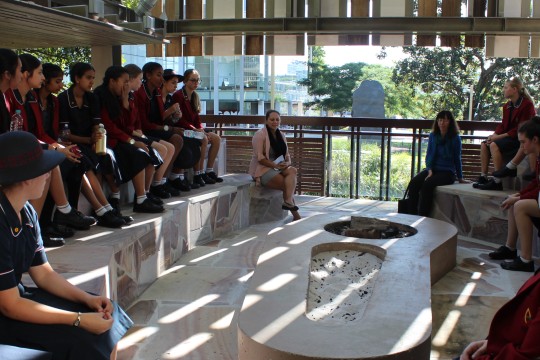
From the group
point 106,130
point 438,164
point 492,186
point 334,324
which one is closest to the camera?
point 334,324

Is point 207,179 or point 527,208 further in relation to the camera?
point 207,179

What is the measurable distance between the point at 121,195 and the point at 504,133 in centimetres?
416

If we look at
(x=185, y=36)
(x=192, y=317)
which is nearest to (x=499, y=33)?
(x=185, y=36)

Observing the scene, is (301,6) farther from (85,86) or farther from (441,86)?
(441,86)

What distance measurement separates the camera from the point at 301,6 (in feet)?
24.0

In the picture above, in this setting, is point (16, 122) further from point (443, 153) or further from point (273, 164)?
point (443, 153)

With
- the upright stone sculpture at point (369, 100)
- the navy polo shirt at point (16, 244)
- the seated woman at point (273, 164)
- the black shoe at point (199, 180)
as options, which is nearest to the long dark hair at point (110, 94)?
the black shoe at point (199, 180)

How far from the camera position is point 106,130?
482 centimetres

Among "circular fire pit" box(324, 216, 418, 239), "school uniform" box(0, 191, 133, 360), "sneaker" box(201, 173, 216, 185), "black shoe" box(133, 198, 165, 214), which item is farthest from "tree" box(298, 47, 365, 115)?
"school uniform" box(0, 191, 133, 360)

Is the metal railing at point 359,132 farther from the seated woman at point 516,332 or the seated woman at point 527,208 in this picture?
the seated woman at point 516,332

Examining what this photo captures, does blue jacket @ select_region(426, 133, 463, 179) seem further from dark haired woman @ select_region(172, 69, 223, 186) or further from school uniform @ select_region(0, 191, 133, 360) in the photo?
school uniform @ select_region(0, 191, 133, 360)

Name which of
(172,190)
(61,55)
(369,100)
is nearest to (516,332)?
(172,190)

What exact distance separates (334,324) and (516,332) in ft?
3.17

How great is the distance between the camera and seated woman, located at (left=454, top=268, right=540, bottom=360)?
5.70 feet
